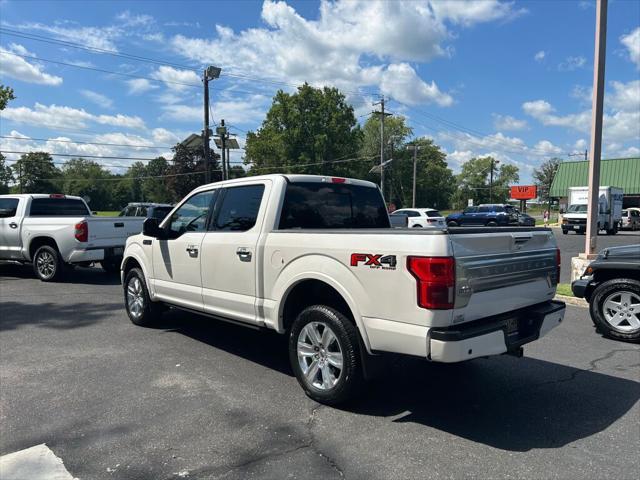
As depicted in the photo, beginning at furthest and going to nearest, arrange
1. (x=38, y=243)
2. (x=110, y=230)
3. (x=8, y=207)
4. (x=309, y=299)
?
(x=8, y=207) → (x=38, y=243) → (x=110, y=230) → (x=309, y=299)

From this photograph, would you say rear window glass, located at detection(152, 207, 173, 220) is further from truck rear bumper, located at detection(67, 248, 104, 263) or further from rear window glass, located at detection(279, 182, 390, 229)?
rear window glass, located at detection(279, 182, 390, 229)

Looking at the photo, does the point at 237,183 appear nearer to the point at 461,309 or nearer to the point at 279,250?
the point at 279,250

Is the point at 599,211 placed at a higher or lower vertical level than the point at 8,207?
lower

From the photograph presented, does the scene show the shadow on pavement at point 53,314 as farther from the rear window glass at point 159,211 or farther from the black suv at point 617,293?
the rear window glass at point 159,211

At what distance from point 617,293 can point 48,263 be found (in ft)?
35.3

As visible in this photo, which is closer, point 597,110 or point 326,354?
point 326,354

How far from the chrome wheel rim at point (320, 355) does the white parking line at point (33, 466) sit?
189 centimetres

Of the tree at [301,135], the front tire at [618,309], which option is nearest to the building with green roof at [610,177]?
the tree at [301,135]

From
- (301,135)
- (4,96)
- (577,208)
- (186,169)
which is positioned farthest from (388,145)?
(4,96)

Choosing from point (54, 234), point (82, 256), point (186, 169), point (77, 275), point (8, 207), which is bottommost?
point (77, 275)

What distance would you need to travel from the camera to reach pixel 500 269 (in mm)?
3684

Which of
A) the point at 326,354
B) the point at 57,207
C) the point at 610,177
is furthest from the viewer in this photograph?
the point at 610,177

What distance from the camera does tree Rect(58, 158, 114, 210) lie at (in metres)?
117

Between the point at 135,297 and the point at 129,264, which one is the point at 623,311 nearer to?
the point at 135,297
